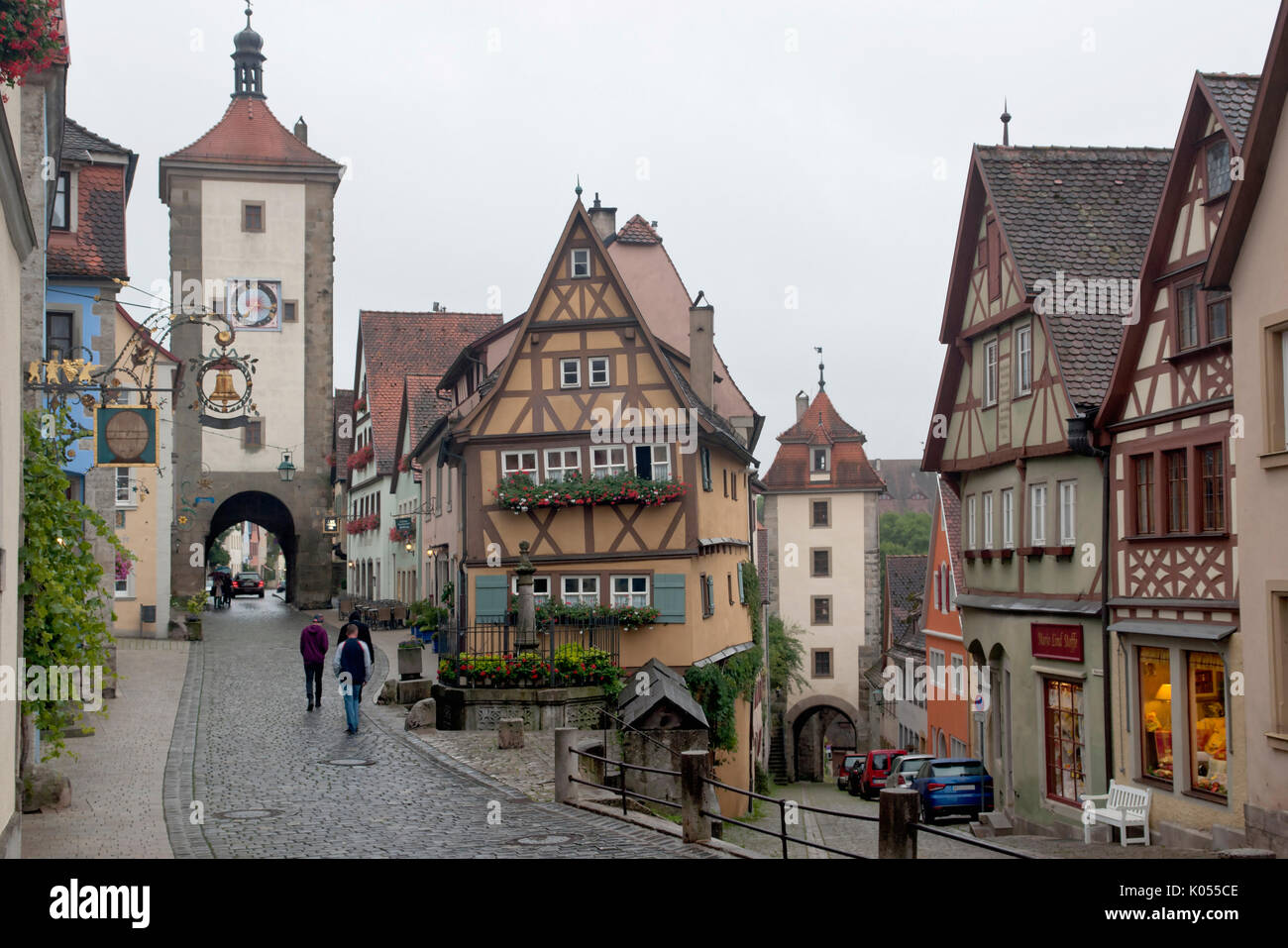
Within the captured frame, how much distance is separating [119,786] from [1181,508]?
1393 centimetres

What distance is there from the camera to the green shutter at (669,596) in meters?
28.5

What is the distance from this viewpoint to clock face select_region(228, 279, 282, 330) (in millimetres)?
52969

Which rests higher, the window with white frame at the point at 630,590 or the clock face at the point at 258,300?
the clock face at the point at 258,300

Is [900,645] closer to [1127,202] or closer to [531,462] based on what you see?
[531,462]

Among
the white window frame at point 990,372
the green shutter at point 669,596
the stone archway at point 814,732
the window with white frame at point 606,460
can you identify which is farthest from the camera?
the stone archway at point 814,732

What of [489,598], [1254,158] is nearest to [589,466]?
[489,598]

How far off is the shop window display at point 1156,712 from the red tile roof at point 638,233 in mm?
20460

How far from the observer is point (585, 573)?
2905cm

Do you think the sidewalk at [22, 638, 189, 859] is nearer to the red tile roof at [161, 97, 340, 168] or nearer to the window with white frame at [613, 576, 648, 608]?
the window with white frame at [613, 576, 648, 608]

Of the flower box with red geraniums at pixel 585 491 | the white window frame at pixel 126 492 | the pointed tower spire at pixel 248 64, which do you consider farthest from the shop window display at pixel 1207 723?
the pointed tower spire at pixel 248 64

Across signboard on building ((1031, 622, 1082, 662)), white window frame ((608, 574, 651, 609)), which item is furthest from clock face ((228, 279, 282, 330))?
signboard on building ((1031, 622, 1082, 662))

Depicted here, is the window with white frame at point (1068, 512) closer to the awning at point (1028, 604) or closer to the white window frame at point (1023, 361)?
the awning at point (1028, 604)

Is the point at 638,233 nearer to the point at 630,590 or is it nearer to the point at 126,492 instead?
the point at 630,590
